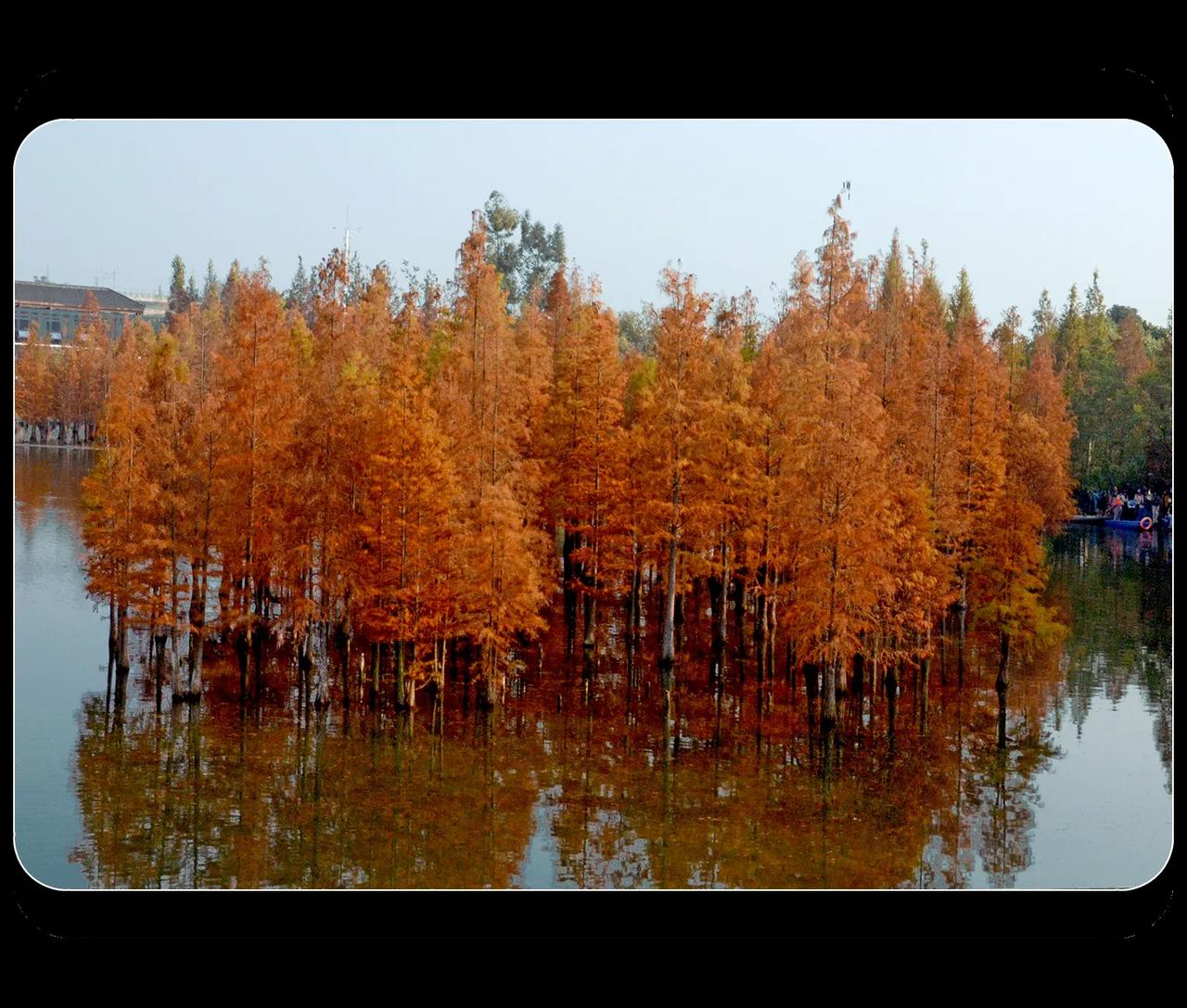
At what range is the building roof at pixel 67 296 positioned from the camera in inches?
632

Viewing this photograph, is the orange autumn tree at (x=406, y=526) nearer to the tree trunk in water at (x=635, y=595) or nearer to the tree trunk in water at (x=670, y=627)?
the tree trunk in water at (x=670, y=627)

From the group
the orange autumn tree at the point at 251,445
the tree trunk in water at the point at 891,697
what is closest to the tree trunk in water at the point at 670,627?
the tree trunk in water at the point at 891,697

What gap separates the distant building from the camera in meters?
15.8

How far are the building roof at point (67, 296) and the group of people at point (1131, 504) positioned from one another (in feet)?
54.5

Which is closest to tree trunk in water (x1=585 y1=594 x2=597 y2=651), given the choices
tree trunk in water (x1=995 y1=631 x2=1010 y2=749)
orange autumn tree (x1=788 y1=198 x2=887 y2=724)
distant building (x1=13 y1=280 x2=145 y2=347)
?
orange autumn tree (x1=788 y1=198 x2=887 y2=724)

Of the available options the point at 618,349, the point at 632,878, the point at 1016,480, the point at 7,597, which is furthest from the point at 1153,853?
the point at 618,349

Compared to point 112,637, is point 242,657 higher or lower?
lower

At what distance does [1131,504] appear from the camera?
2000 cm

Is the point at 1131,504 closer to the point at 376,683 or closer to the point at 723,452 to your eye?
the point at 723,452

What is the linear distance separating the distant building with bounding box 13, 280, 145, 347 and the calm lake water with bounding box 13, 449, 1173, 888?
1793mm

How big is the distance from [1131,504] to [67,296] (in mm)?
17249

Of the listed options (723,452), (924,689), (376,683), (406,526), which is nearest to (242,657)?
(376,683)

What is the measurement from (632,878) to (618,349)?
13.8 m
